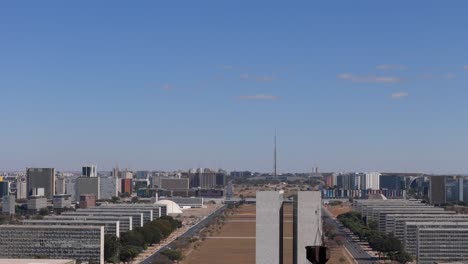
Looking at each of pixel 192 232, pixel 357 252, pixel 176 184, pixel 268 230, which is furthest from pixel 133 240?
pixel 176 184

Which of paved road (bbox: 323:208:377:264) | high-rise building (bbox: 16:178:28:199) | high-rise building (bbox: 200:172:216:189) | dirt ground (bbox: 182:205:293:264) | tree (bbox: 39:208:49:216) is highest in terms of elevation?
high-rise building (bbox: 200:172:216:189)

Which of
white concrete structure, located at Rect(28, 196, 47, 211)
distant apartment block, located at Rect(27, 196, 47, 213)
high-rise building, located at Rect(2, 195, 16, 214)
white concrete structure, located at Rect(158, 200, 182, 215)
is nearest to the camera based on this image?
high-rise building, located at Rect(2, 195, 16, 214)

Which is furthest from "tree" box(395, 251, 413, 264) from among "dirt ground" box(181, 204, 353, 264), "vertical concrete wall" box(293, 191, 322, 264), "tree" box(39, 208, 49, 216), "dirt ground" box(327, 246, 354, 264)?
"tree" box(39, 208, 49, 216)

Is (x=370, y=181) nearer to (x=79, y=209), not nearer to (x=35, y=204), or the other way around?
(x=35, y=204)

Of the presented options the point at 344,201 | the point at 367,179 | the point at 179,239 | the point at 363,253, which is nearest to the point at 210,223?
the point at 179,239

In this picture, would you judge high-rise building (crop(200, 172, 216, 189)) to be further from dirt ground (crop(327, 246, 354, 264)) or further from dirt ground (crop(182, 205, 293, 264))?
dirt ground (crop(327, 246, 354, 264))

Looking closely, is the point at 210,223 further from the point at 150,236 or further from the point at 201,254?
the point at 201,254

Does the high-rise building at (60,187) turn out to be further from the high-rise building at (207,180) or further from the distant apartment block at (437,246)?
the distant apartment block at (437,246)
